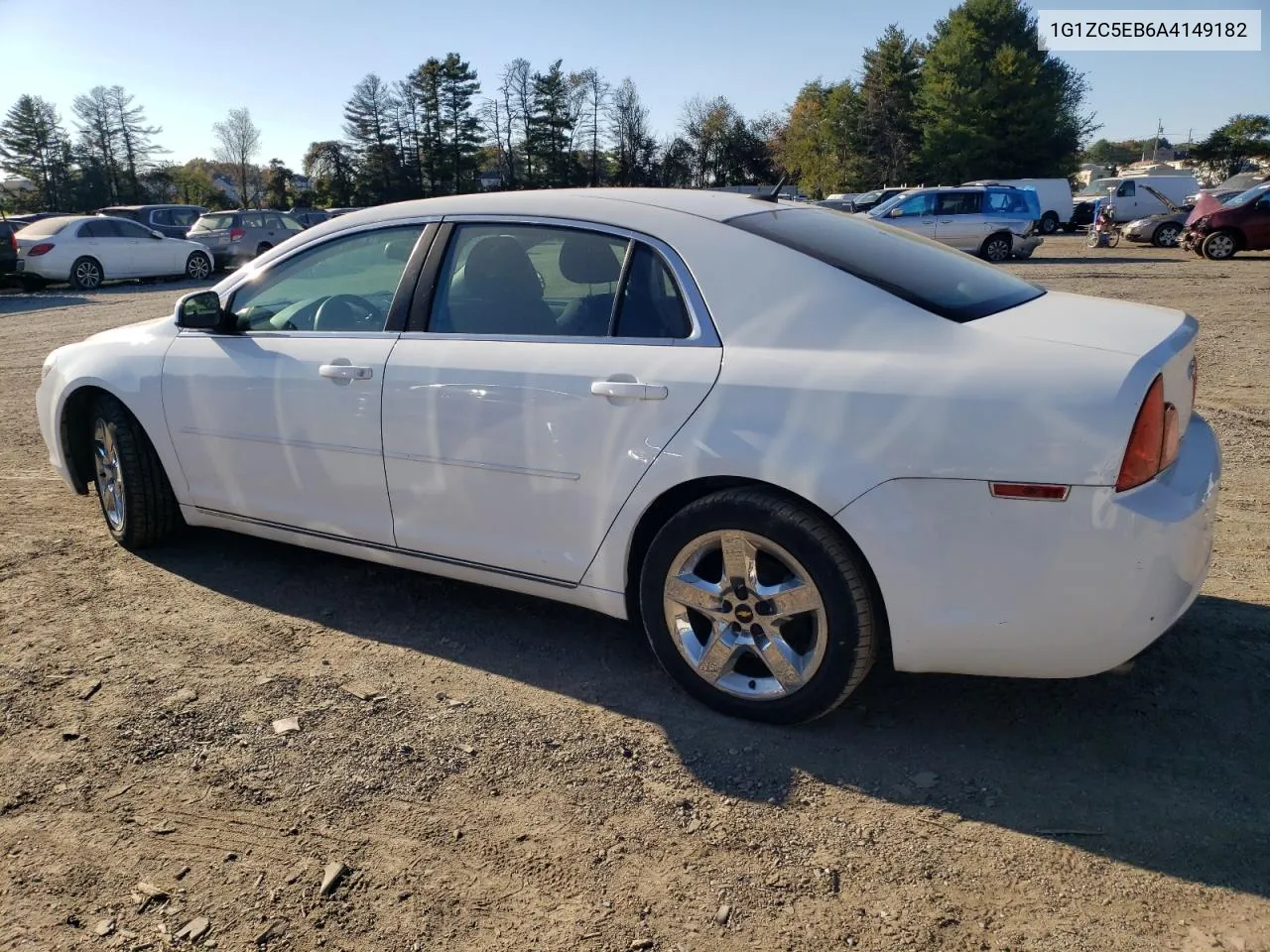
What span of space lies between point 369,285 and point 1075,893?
3078 millimetres

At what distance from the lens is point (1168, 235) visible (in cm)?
2647

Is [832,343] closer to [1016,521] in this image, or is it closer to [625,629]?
[1016,521]

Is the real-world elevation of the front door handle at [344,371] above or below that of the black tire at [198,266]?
above

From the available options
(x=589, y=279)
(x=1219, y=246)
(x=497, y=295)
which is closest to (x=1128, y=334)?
(x=589, y=279)

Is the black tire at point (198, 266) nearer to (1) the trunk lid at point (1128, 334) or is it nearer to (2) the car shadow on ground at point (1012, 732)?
(2) the car shadow on ground at point (1012, 732)

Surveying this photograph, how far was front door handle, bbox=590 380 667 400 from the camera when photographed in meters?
2.97

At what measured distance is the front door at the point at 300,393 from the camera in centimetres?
363

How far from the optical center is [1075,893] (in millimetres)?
2297

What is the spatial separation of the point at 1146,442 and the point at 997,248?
874 inches

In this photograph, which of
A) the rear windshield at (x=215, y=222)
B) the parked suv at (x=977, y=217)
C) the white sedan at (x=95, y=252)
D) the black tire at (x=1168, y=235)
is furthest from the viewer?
the black tire at (x=1168, y=235)

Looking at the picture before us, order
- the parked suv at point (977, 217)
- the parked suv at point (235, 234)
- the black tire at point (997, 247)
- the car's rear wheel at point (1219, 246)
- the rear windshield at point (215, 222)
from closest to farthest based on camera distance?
1. the car's rear wheel at point (1219, 246)
2. the parked suv at point (977, 217)
3. the black tire at point (997, 247)
4. the parked suv at point (235, 234)
5. the rear windshield at point (215, 222)

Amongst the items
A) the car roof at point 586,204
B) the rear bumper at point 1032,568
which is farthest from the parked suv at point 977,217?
the rear bumper at point 1032,568

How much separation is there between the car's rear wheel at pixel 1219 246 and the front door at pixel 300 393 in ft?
72.7

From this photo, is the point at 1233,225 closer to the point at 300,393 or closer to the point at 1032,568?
the point at 1032,568
